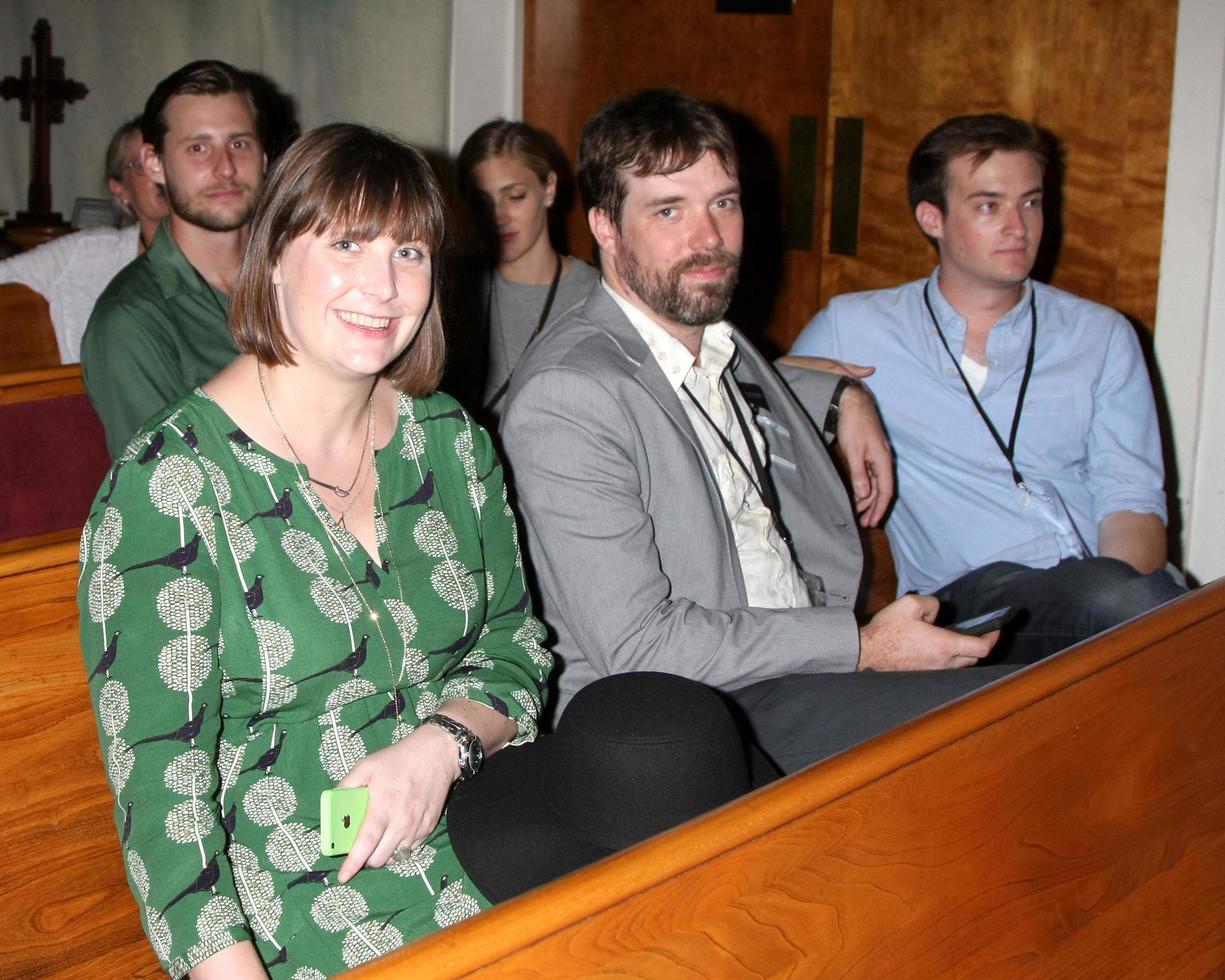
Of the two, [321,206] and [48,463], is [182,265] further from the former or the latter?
[321,206]

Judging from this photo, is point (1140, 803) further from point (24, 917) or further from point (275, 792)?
point (24, 917)

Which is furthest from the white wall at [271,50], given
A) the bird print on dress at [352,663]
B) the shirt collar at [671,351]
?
the bird print on dress at [352,663]

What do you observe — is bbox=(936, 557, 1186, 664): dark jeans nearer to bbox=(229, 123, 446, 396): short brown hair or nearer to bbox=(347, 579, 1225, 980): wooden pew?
bbox=(347, 579, 1225, 980): wooden pew

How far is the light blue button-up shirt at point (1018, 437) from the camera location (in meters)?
2.74

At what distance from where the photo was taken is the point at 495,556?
1728 millimetres

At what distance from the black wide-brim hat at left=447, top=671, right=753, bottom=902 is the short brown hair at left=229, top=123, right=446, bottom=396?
57 cm

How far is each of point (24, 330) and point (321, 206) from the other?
2.63 m

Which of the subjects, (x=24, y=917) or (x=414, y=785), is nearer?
(x=414, y=785)

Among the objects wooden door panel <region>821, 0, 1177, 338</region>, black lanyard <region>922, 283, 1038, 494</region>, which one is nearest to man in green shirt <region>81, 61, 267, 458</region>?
black lanyard <region>922, 283, 1038, 494</region>

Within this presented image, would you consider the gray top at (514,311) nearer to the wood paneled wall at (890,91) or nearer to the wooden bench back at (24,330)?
the wood paneled wall at (890,91)

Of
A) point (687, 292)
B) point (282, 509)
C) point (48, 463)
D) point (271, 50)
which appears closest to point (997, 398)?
point (687, 292)

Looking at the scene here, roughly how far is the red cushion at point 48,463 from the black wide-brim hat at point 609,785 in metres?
1.54

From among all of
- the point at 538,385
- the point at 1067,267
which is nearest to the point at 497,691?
the point at 538,385

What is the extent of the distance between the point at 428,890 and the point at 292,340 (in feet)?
2.18
